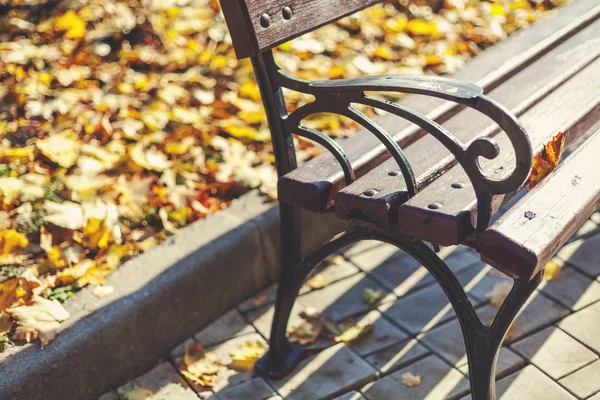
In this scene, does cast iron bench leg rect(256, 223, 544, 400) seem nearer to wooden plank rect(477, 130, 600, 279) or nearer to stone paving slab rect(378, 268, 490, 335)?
wooden plank rect(477, 130, 600, 279)

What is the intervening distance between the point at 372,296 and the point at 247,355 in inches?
18.9

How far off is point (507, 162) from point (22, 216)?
1.45 m

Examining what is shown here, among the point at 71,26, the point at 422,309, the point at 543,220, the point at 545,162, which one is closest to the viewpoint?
the point at 543,220

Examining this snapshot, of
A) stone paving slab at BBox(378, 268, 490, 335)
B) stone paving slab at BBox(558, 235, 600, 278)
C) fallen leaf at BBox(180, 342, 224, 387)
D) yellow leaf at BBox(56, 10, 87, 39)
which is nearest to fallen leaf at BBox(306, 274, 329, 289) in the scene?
stone paving slab at BBox(378, 268, 490, 335)

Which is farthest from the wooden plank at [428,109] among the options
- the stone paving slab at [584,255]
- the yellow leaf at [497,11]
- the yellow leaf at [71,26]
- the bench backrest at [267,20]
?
A: the yellow leaf at [71,26]

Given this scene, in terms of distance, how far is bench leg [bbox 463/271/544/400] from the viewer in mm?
1526

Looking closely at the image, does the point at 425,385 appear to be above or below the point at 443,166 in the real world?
below

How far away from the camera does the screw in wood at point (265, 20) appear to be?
5.77 feet

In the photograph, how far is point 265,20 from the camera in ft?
5.80

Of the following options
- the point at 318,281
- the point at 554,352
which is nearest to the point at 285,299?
the point at 318,281

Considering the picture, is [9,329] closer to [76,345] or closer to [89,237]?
[76,345]

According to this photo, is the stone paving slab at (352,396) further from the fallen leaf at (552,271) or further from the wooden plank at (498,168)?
the fallen leaf at (552,271)

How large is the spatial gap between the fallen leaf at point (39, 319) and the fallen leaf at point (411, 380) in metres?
0.95

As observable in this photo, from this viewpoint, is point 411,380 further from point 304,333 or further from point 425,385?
point 304,333
